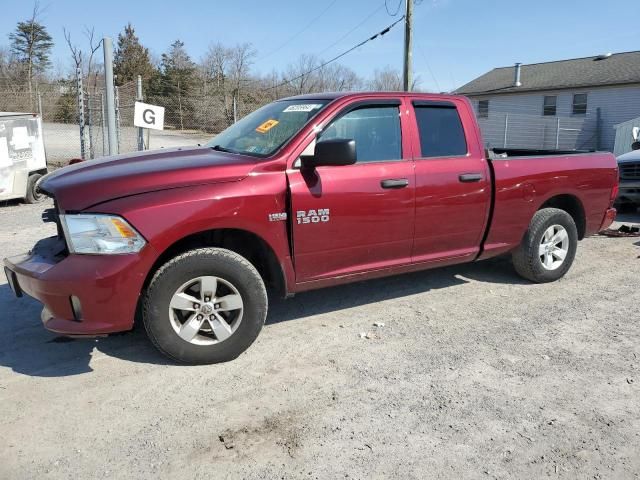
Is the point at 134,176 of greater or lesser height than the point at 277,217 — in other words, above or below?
above

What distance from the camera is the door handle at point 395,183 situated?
4230 mm

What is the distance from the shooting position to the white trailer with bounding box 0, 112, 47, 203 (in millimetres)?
9711

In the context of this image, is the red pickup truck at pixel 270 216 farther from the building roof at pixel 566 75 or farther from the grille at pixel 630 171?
the building roof at pixel 566 75

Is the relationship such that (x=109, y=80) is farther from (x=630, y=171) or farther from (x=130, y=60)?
(x=130, y=60)

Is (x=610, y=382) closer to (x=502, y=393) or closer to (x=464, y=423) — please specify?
(x=502, y=393)

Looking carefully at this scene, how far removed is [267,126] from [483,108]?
109 ft

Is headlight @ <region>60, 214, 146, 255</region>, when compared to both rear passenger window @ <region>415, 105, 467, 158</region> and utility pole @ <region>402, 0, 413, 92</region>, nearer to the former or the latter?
rear passenger window @ <region>415, 105, 467, 158</region>

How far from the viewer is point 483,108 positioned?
34844mm

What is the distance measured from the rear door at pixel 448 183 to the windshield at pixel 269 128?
993mm

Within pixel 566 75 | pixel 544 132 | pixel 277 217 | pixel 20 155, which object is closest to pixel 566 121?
pixel 544 132

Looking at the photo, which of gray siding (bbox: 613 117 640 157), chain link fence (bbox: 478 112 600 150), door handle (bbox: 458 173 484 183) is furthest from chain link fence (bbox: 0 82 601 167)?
door handle (bbox: 458 173 484 183)

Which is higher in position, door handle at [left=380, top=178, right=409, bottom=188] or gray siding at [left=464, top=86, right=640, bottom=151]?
gray siding at [left=464, top=86, right=640, bottom=151]

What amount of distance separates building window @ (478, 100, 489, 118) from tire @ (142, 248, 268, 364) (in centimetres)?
3330

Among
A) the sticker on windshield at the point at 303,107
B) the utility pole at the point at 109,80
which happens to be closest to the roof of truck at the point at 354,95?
the sticker on windshield at the point at 303,107
